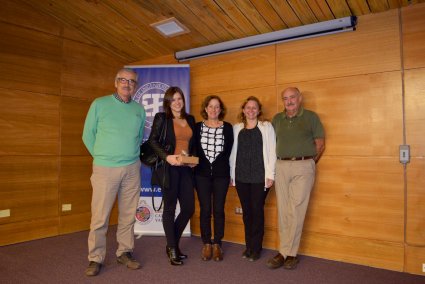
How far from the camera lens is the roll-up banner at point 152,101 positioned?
443 cm

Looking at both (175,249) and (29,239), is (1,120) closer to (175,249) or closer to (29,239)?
(29,239)

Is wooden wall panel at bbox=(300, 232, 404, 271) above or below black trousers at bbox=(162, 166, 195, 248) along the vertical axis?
below

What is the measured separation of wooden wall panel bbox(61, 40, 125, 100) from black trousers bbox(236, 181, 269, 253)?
2.79 m

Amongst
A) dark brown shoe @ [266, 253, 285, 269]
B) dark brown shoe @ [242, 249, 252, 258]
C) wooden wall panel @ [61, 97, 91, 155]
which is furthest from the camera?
wooden wall panel @ [61, 97, 91, 155]

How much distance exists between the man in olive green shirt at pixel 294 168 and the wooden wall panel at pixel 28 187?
2.99 m

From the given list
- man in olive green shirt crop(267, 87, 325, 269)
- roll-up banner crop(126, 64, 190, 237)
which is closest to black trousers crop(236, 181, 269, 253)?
man in olive green shirt crop(267, 87, 325, 269)

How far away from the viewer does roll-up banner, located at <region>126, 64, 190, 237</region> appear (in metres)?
4.43

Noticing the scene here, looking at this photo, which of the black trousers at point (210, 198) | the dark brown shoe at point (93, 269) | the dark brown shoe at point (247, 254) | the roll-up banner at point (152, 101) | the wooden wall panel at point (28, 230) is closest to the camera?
the dark brown shoe at point (93, 269)

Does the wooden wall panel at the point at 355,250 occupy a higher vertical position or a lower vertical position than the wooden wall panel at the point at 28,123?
lower

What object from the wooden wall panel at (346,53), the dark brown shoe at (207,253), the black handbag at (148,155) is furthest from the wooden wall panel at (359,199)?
the black handbag at (148,155)

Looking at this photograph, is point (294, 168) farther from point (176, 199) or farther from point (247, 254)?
point (176, 199)

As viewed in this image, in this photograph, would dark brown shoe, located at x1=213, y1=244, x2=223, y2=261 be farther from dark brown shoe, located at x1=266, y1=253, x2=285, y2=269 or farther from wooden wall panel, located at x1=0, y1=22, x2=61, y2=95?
wooden wall panel, located at x1=0, y1=22, x2=61, y2=95

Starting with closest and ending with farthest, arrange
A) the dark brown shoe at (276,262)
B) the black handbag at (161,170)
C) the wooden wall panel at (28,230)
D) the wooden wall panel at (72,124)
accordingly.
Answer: the black handbag at (161,170) < the dark brown shoe at (276,262) < the wooden wall panel at (28,230) < the wooden wall panel at (72,124)

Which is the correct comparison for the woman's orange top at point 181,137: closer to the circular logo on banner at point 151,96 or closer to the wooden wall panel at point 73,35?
the circular logo on banner at point 151,96
